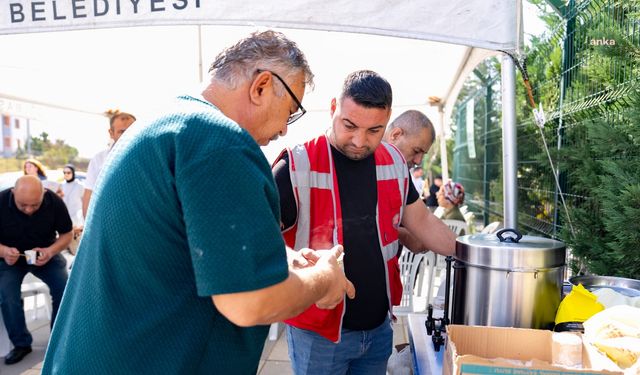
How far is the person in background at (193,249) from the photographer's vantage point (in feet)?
2.95

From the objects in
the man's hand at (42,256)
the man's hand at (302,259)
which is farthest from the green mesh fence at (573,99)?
the man's hand at (42,256)

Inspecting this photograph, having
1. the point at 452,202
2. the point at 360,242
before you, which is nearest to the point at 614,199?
the point at 360,242

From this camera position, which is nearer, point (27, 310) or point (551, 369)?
point (551, 369)

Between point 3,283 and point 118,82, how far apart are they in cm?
217

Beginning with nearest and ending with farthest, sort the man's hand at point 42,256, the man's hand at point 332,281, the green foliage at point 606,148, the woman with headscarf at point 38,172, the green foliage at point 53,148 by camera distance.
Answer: the man's hand at point 332,281 → the green foliage at point 606,148 → the man's hand at point 42,256 → the woman with headscarf at point 38,172 → the green foliage at point 53,148

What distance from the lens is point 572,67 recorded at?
9.51 ft

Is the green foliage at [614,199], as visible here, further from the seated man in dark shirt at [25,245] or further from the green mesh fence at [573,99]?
the seated man in dark shirt at [25,245]

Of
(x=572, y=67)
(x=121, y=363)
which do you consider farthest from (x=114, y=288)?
(x=572, y=67)

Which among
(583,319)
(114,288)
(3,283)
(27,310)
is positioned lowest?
(27,310)

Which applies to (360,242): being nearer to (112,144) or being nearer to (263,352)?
(263,352)

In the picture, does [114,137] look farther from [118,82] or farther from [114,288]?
[114,288]

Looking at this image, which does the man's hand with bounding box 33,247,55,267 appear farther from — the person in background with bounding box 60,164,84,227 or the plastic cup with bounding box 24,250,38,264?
the person in background with bounding box 60,164,84,227

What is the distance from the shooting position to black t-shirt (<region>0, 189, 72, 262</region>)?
13.7 feet

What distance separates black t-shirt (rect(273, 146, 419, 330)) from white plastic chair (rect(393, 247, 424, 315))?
2284mm
